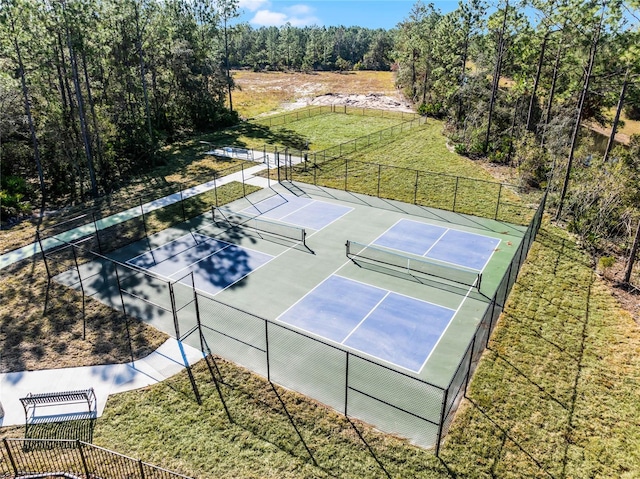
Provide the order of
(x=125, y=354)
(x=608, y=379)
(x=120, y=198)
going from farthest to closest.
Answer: (x=120, y=198), (x=125, y=354), (x=608, y=379)

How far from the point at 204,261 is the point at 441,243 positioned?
1042 centimetres

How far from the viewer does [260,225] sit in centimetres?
2141

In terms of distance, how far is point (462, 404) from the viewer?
11031mm

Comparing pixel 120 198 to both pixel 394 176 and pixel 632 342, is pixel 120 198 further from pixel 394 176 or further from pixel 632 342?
pixel 632 342

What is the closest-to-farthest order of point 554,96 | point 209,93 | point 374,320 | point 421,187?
1. point 374,320
2. point 421,187
3. point 554,96
4. point 209,93

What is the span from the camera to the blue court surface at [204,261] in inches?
668

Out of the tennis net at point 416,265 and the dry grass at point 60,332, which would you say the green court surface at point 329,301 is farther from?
the dry grass at point 60,332

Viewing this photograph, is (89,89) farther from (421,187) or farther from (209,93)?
(421,187)

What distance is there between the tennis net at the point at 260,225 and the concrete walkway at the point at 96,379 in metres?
8.41

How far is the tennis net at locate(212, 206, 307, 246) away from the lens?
2026cm

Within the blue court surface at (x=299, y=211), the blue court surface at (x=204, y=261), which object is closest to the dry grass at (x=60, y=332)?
the blue court surface at (x=204, y=261)

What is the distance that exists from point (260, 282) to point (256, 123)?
32.3 metres

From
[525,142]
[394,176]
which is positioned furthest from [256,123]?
[525,142]

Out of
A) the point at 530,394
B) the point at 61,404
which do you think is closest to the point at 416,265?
the point at 530,394
